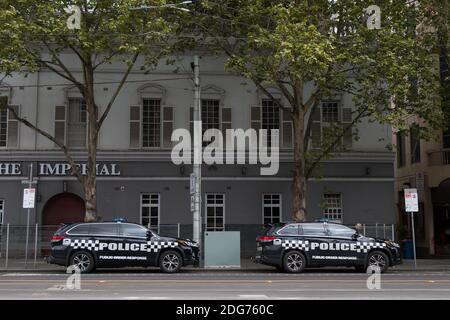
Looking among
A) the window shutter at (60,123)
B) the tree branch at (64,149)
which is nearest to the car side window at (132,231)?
the tree branch at (64,149)

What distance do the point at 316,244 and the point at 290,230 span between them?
0.99 meters

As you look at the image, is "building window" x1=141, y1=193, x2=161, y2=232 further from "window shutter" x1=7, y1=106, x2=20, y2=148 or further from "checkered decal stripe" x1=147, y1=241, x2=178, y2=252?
"checkered decal stripe" x1=147, y1=241, x2=178, y2=252

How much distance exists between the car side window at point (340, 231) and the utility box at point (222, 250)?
379cm

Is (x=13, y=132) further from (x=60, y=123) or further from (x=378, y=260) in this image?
(x=378, y=260)

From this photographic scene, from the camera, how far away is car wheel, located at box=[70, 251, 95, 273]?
60.4 ft

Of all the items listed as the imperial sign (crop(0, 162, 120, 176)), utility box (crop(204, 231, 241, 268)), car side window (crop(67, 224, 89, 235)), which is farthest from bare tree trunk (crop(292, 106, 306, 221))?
the imperial sign (crop(0, 162, 120, 176))

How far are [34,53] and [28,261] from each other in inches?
337

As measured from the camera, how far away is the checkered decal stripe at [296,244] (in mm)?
18812

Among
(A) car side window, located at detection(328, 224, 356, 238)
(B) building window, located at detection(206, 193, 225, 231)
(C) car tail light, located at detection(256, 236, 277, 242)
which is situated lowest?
(C) car tail light, located at detection(256, 236, 277, 242)

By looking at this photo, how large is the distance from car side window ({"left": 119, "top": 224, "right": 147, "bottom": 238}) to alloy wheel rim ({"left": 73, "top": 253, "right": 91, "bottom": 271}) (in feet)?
4.67

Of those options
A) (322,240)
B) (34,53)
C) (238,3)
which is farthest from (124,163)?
(322,240)

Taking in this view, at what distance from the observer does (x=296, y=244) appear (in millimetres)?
18812

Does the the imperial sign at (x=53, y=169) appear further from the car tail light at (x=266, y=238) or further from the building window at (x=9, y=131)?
the car tail light at (x=266, y=238)

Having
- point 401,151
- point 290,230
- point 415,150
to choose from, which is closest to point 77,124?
point 290,230
